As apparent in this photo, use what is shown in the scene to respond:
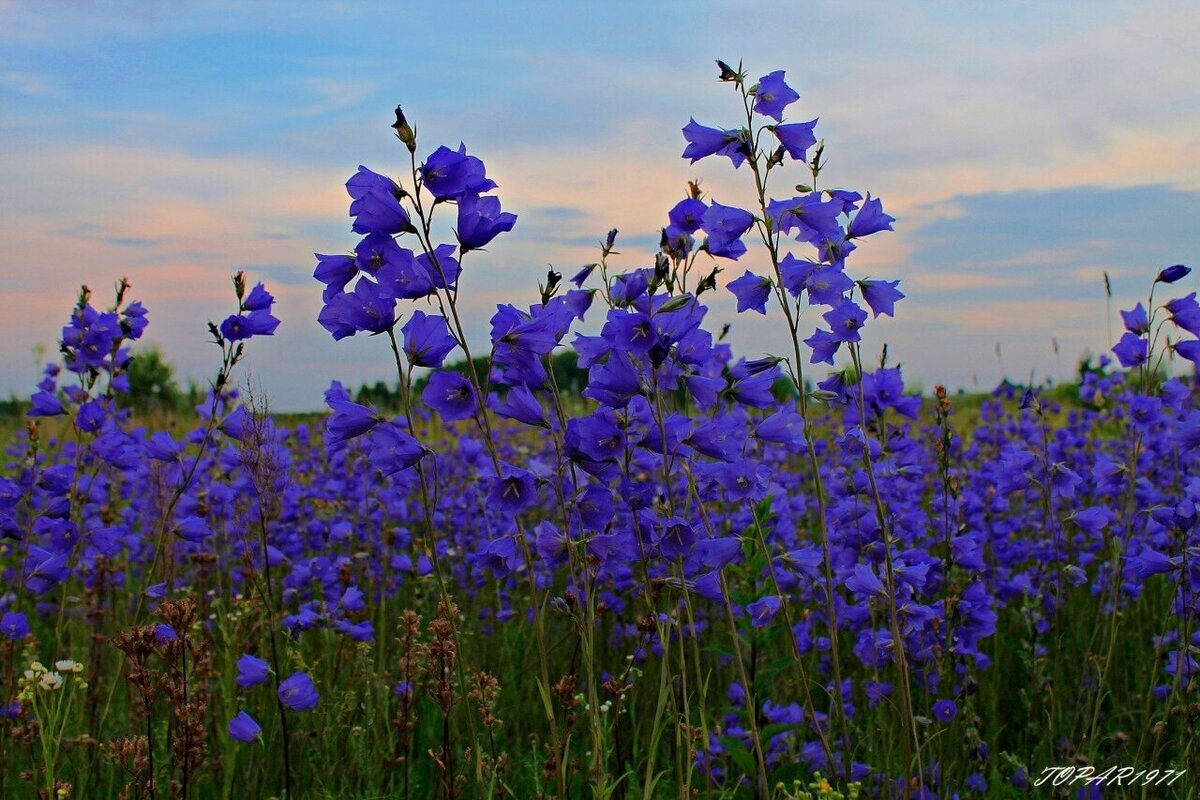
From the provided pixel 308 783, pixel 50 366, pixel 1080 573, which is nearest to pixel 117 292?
pixel 50 366

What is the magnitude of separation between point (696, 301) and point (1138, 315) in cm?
292

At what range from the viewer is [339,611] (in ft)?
14.1

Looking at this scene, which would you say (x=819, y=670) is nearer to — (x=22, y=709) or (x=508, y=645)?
(x=508, y=645)

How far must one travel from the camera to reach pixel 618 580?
4715 mm

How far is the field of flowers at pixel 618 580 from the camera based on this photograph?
242 centimetres
